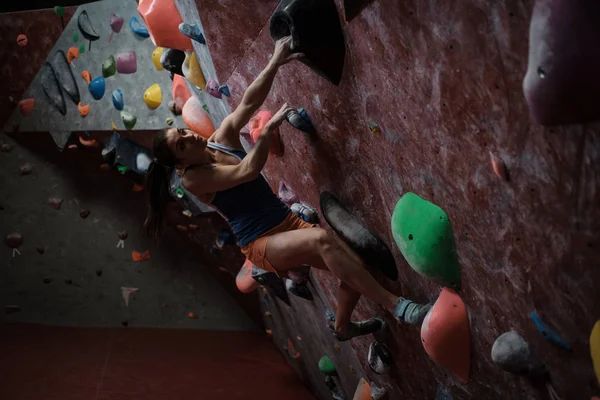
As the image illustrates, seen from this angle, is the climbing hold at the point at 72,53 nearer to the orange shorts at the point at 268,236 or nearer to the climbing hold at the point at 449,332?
the orange shorts at the point at 268,236

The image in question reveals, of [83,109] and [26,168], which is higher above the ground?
[83,109]

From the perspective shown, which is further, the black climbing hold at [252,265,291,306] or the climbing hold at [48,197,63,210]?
the climbing hold at [48,197,63,210]

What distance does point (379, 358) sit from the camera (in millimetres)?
2725

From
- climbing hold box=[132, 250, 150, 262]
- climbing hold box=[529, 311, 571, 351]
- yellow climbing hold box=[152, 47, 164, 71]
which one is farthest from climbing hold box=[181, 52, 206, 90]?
climbing hold box=[132, 250, 150, 262]

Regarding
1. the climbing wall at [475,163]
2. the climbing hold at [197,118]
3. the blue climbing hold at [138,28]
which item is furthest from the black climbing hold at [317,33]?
the blue climbing hold at [138,28]

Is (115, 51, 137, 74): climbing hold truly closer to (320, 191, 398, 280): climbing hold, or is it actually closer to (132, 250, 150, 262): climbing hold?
(132, 250, 150, 262): climbing hold

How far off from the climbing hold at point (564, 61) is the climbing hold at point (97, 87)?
3.18 meters

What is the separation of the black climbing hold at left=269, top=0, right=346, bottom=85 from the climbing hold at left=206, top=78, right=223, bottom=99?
0.88 m

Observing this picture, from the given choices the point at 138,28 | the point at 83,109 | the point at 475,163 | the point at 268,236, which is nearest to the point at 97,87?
the point at 83,109

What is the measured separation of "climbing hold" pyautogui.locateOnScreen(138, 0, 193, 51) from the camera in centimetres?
308

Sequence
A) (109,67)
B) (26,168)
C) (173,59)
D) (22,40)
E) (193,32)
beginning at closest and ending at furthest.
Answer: (193,32), (173,59), (109,67), (22,40), (26,168)

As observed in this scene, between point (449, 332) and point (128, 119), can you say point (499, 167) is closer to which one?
point (449, 332)

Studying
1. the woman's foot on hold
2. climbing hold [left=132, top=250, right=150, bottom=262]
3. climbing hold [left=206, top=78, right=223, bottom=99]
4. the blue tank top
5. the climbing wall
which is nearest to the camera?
the climbing wall

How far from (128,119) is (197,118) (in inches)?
24.4
